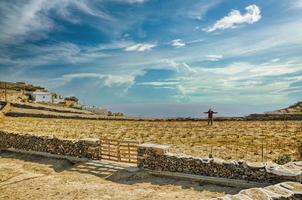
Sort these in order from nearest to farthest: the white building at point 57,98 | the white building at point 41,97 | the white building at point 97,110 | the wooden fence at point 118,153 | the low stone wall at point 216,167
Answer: the low stone wall at point 216,167 → the wooden fence at point 118,153 → the white building at point 97,110 → the white building at point 41,97 → the white building at point 57,98

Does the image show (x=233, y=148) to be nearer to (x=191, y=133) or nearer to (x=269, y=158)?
(x=269, y=158)

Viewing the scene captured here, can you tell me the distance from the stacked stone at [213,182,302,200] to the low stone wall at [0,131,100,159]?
12489mm

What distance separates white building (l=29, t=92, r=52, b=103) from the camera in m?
89.6

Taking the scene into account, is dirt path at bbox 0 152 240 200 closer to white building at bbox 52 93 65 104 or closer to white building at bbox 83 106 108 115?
white building at bbox 83 106 108 115

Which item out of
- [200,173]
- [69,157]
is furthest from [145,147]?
[69,157]

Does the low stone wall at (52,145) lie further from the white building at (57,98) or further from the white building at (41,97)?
the white building at (57,98)

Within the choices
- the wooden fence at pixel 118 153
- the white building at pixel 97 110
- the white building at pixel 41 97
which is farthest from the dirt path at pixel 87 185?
the white building at pixel 41 97

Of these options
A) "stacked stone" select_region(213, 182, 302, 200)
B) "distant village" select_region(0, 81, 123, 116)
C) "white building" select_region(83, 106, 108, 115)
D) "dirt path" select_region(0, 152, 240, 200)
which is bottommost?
"dirt path" select_region(0, 152, 240, 200)

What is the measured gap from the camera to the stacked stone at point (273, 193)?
10672 millimetres

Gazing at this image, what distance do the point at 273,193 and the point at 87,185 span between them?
31.1 ft

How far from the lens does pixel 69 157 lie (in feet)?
74.2

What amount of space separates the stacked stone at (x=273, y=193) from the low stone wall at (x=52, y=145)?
12.5m

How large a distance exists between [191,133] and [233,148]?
28.5ft

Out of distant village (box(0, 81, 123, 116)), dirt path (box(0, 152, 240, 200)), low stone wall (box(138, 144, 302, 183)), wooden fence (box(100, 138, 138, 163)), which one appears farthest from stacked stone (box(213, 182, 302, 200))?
distant village (box(0, 81, 123, 116))
